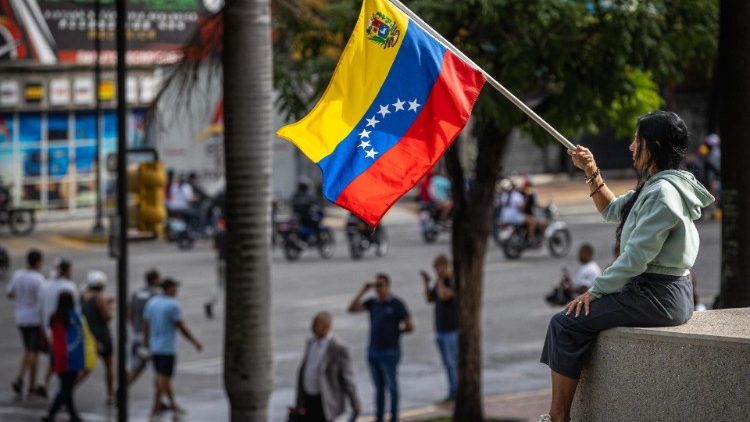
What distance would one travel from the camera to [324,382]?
1390cm

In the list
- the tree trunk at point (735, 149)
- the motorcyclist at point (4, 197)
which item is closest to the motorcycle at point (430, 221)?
the motorcyclist at point (4, 197)

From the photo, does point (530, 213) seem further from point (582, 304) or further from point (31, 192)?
point (582, 304)

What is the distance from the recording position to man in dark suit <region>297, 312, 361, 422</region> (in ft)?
45.6

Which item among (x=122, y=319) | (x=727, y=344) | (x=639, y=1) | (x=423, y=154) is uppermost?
(x=639, y=1)

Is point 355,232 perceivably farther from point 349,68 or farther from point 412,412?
point 349,68

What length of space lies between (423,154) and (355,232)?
75.2ft

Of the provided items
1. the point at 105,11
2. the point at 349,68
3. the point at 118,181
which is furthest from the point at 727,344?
the point at 105,11

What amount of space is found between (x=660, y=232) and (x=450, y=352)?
440 inches

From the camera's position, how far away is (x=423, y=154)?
21.9ft

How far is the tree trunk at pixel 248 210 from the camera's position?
36.6 ft

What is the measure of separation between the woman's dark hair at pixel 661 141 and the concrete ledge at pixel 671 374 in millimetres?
582

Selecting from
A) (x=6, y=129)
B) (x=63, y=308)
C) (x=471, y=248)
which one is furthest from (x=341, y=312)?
(x=6, y=129)

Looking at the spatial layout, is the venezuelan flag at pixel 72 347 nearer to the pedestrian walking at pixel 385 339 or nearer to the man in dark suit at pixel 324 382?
the pedestrian walking at pixel 385 339

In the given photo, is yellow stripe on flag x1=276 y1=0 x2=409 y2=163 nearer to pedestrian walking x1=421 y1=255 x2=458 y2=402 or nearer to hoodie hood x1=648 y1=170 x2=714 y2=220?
hoodie hood x1=648 y1=170 x2=714 y2=220
